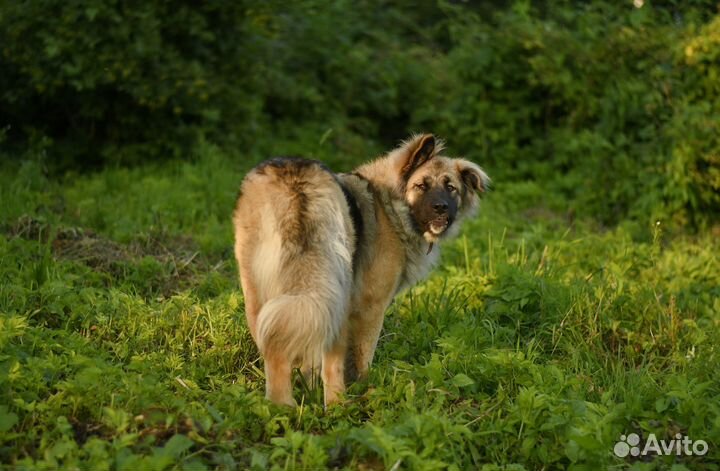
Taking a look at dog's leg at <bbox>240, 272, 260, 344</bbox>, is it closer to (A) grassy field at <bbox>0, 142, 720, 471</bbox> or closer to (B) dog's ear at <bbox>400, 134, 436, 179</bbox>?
(A) grassy field at <bbox>0, 142, 720, 471</bbox>

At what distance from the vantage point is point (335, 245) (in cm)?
486

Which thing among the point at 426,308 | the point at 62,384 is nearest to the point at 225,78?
the point at 426,308

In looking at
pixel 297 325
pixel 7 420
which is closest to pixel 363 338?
pixel 297 325

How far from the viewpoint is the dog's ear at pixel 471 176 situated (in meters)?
6.14

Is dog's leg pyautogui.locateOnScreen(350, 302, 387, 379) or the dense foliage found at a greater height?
Answer: the dense foliage

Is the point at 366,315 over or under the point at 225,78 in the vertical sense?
under

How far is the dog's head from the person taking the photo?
5797mm

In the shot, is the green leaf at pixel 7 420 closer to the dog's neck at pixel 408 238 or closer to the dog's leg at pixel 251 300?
the dog's leg at pixel 251 300

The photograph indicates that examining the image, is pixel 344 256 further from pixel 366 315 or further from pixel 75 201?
pixel 75 201

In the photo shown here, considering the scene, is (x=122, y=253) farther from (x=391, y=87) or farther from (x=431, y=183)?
(x=391, y=87)

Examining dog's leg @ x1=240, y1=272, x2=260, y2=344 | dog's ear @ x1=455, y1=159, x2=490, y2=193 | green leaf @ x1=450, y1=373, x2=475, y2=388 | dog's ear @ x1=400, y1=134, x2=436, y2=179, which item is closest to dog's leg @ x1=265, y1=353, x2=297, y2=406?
dog's leg @ x1=240, y1=272, x2=260, y2=344

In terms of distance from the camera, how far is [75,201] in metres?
8.84

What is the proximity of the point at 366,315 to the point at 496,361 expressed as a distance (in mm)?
840

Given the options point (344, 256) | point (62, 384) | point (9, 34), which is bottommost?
point (62, 384)
